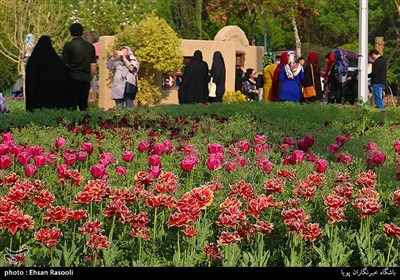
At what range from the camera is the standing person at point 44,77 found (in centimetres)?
1434

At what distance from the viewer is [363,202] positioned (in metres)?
4.50

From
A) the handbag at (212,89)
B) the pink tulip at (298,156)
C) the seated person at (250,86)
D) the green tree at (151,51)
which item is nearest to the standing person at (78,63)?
the handbag at (212,89)

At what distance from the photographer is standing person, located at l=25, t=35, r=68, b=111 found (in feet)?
47.1

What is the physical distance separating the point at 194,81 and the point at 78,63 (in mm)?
6036

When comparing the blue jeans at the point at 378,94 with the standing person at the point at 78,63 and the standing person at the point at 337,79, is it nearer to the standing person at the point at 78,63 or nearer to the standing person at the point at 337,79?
the standing person at the point at 337,79

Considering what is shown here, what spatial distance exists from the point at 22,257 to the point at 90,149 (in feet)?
8.38

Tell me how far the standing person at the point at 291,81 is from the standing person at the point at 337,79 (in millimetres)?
3991

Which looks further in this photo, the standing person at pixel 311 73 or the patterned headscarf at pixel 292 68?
the standing person at pixel 311 73

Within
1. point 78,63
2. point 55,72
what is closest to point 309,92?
point 78,63

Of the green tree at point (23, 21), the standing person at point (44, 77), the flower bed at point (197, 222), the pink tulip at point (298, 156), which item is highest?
the green tree at point (23, 21)

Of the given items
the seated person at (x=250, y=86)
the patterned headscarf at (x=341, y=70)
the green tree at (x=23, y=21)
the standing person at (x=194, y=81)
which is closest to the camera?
the standing person at (x=194, y=81)

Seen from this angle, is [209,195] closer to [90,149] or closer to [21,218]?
[21,218]

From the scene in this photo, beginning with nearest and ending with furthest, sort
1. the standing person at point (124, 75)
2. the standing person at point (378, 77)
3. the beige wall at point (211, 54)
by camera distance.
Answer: the standing person at point (124, 75) < the standing person at point (378, 77) < the beige wall at point (211, 54)
